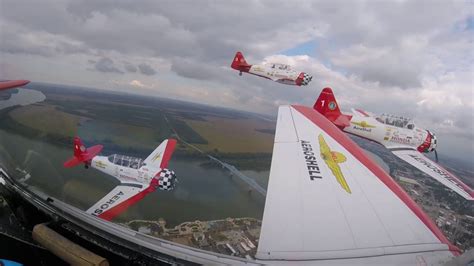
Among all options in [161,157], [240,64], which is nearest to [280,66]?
[240,64]

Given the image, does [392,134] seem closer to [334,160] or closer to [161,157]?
[334,160]

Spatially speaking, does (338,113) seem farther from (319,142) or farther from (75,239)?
(75,239)

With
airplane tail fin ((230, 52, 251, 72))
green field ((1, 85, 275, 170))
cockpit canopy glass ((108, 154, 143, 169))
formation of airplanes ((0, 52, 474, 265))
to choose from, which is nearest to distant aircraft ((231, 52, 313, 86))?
airplane tail fin ((230, 52, 251, 72))

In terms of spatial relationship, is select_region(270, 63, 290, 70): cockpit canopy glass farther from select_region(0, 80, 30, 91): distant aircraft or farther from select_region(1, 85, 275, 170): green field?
select_region(0, 80, 30, 91): distant aircraft

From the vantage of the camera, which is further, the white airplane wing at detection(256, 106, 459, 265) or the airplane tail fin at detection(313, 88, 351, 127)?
the airplane tail fin at detection(313, 88, 351, 127)

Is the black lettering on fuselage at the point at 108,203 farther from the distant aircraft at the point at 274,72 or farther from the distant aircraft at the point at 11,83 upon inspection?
the distant aircraft at the point at 274,72

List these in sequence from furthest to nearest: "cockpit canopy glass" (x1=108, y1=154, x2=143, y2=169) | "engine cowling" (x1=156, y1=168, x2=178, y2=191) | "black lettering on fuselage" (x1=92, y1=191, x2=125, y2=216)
Result: "cockpit canopy glass" (x1=108, y1=154, x2=143, y2=169) → "engine cowling" (x1=156, y1=168, x2=178, y2=191) → "black lettering on fuselage" (x1=92, y1=191, x2=125, y2=216)

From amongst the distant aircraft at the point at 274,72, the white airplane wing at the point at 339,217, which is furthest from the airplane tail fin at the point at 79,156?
the white airplane wing at the point at 339,217
